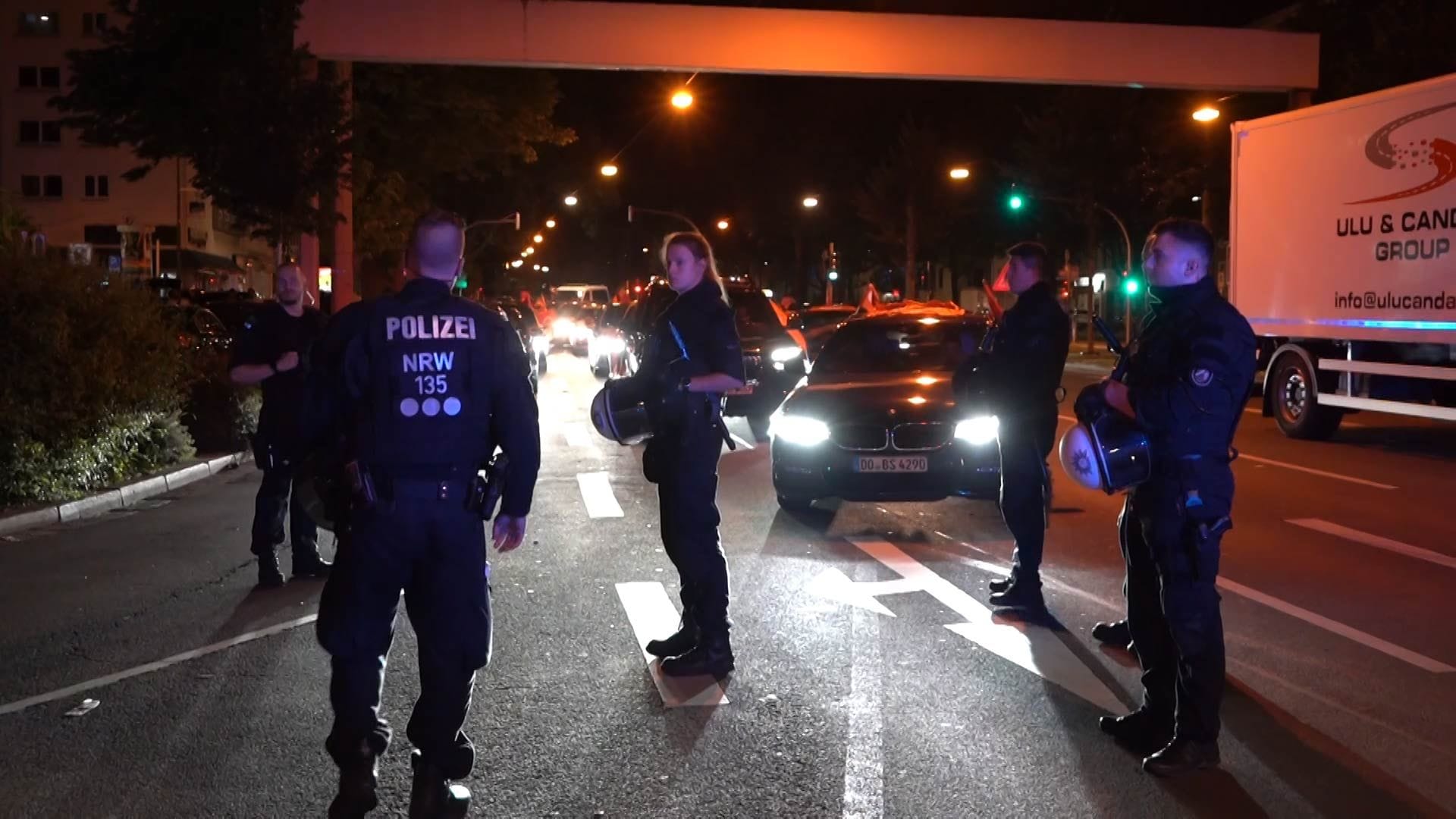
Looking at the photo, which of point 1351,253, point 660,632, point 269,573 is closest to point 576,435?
point 1351,253

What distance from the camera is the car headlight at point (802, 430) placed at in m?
9.78

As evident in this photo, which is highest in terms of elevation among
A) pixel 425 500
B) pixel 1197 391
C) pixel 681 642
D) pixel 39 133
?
pixel 39 133

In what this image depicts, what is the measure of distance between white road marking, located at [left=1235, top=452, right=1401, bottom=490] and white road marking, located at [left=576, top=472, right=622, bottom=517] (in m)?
6.53

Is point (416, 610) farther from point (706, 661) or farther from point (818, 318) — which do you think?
point (818, 318)

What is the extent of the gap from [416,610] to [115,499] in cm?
850

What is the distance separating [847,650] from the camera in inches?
252

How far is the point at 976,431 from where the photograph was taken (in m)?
9.50

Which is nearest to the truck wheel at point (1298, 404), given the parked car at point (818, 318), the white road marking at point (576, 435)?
the white road marking at point (576, 435)

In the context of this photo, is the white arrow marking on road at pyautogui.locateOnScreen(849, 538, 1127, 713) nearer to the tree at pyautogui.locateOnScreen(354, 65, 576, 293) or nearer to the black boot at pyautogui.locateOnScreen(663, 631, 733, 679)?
the black boot at pyautogui.locateOnScreen(663, 631, 733, 679)

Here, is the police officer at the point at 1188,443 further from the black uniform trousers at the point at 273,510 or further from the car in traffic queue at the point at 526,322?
the car in traffic queue at the point at 526,322

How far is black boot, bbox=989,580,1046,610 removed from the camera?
705 centimetres

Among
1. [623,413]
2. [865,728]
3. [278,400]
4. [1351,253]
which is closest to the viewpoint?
[865,728]

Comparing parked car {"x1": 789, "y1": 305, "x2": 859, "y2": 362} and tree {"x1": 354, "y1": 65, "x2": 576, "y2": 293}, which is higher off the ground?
tree {"x1": 354, "y1": 65, "x2": 576, "y2": 293}

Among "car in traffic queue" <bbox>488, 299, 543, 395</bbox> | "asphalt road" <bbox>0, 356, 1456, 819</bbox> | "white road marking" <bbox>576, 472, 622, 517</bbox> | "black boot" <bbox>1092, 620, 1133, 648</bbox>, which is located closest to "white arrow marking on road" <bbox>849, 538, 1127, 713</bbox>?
"asphalt road" <bbox>0, 356, 1456, 819</bbox>
